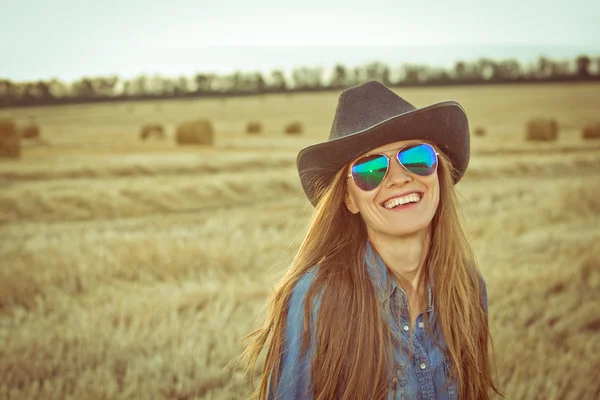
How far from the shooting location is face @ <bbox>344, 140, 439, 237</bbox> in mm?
2033

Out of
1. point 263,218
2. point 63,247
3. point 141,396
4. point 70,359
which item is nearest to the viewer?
point 141,396

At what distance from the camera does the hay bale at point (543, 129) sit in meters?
21.3

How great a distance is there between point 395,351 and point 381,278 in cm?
27

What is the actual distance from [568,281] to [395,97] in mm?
3210

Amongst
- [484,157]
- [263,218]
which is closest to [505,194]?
[263,218]

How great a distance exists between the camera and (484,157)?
1625cm

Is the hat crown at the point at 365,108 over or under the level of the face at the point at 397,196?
over

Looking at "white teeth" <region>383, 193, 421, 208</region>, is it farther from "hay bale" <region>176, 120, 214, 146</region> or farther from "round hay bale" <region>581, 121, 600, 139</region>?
"round hay bale" <region>581, 121, 600, 139</region>

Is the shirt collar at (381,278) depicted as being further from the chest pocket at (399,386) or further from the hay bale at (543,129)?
the hay bale at (543,129)

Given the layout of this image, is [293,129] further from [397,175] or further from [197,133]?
[397,175]

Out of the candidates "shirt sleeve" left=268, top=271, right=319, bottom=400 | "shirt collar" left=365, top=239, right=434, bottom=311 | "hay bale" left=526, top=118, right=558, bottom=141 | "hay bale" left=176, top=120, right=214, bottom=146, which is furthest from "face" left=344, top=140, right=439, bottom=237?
"hay bale" left=526, top=118, right=558, bottom=141

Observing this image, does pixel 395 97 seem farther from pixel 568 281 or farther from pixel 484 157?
pixel 484 157

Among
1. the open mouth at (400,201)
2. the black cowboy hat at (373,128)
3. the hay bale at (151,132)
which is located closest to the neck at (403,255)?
the open mouth at (400,201)

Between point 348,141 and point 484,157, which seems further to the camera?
point 484,157
